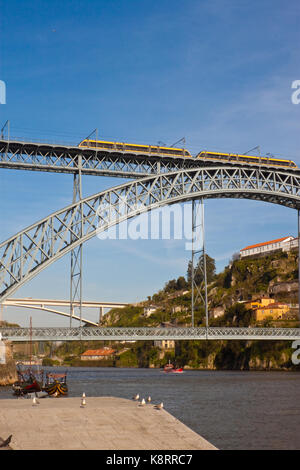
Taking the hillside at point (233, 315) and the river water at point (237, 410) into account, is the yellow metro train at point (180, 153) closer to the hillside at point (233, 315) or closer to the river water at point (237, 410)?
the river water at point (237, 410)

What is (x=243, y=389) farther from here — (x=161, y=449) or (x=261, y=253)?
(x=261, y=253)

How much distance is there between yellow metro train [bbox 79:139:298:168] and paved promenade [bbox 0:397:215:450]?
3207 cm

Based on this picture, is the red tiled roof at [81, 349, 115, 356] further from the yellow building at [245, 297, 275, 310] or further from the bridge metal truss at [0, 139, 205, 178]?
the bridge metal truss at [0, 139, 205, 178]

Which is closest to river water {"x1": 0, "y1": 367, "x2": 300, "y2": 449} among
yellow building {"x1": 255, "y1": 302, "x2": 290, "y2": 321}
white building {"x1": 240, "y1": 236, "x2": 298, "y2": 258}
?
yellow building {"x1": 255, "y1": 302, "x2": 290, "y2": 321}

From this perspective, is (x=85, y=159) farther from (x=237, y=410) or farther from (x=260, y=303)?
(x=260, y=303)

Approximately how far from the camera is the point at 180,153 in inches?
2459

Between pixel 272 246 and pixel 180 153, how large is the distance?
292ft

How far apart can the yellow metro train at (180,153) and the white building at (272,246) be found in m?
68.8

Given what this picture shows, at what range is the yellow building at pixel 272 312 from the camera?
326 feet

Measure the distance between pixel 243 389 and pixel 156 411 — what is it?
2327 centimetres

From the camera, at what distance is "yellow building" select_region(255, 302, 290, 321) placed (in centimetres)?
9938

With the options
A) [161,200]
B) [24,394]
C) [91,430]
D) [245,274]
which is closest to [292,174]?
[161,200]

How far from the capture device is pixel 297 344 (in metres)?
83.7

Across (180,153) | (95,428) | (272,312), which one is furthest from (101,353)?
(95,428)
